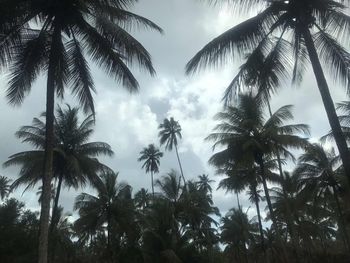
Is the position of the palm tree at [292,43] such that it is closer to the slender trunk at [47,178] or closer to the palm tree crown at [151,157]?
the slender trunk at [47,178]

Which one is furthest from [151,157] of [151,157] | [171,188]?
[171,188]

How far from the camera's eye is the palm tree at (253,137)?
26891 mm

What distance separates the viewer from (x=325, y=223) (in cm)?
6656

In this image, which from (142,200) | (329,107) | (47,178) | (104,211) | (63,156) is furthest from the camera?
(142,200)

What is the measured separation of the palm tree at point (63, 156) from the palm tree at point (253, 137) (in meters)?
8.81

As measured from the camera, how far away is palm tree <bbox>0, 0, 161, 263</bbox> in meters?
13.4

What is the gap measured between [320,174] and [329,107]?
911 inches

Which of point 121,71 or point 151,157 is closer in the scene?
point 121,71

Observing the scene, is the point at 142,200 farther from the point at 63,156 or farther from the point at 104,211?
the point at 63,156

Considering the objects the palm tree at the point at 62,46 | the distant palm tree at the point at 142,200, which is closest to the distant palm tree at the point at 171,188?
the distant palm tree at the point at 142,200

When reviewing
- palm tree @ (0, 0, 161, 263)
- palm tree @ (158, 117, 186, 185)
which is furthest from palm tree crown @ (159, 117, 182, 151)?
palm tree @ (0, 0, 161, 263)

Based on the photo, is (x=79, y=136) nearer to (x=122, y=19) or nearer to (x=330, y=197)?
(x=122, y=19)

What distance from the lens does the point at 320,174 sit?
1284 inches

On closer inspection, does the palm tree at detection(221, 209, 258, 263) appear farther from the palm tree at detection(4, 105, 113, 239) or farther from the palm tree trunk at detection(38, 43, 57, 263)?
the palm tree trunk at detection(38, 43, 57, 263)
